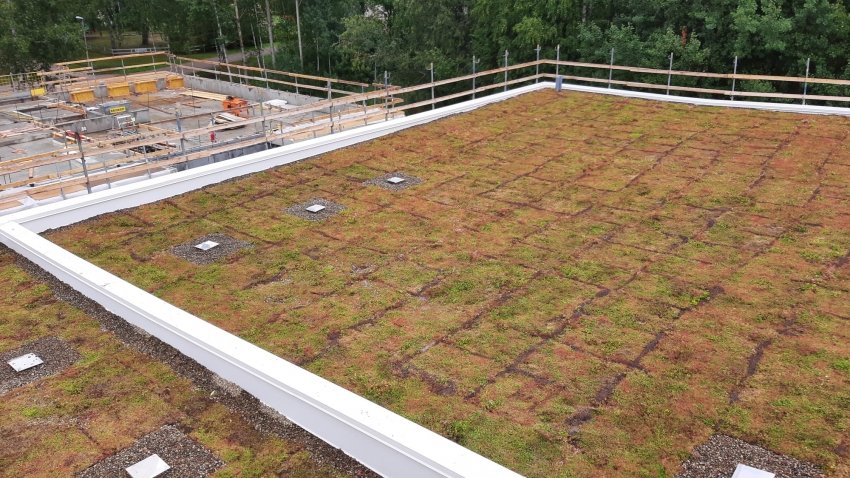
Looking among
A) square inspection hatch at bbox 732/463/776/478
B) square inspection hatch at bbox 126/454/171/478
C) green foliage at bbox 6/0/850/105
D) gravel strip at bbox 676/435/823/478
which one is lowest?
gravel strip at bbox 676/435/823/478

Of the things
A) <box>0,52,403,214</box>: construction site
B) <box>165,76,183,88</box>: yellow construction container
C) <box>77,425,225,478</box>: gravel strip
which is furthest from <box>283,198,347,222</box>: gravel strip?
<box>165,76,183,88</box>: yellow construction container

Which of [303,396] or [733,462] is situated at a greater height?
[303,396]

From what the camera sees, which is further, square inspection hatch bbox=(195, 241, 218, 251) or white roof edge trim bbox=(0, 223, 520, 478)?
square inspection hatch bbox=(195, 241, 218, 251)

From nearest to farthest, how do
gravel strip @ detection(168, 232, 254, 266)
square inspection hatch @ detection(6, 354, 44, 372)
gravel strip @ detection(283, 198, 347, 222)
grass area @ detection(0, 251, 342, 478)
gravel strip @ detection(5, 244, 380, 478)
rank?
grass area @ detection(0, 251, 342, 478)
gravel strip @ detection(5, 244, 380, 478)
square inspection hatch @ detection(6, 354, 44, 372)
gravel strip @ detection(168, 232, 254, 266)
gravel strip @ detection(283, 198, 347, 222)

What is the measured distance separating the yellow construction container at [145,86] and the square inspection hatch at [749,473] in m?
39.9

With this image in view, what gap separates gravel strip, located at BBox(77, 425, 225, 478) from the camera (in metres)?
7.09

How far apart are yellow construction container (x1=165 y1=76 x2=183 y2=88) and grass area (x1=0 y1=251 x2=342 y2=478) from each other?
3484 centimetres

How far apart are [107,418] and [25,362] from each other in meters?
2.00

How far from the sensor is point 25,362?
905 cm

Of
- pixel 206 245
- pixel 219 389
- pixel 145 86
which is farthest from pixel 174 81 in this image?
pixel 219 389

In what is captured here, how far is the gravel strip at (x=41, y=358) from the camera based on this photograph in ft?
28.6

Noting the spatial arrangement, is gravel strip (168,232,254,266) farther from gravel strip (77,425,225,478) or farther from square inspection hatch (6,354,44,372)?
gravel strip (77,425,225,478)

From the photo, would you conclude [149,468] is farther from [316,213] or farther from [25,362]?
[316,213]

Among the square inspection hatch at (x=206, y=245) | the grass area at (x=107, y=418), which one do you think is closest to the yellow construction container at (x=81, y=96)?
the square inspection hatch at (x=206, y=245)
